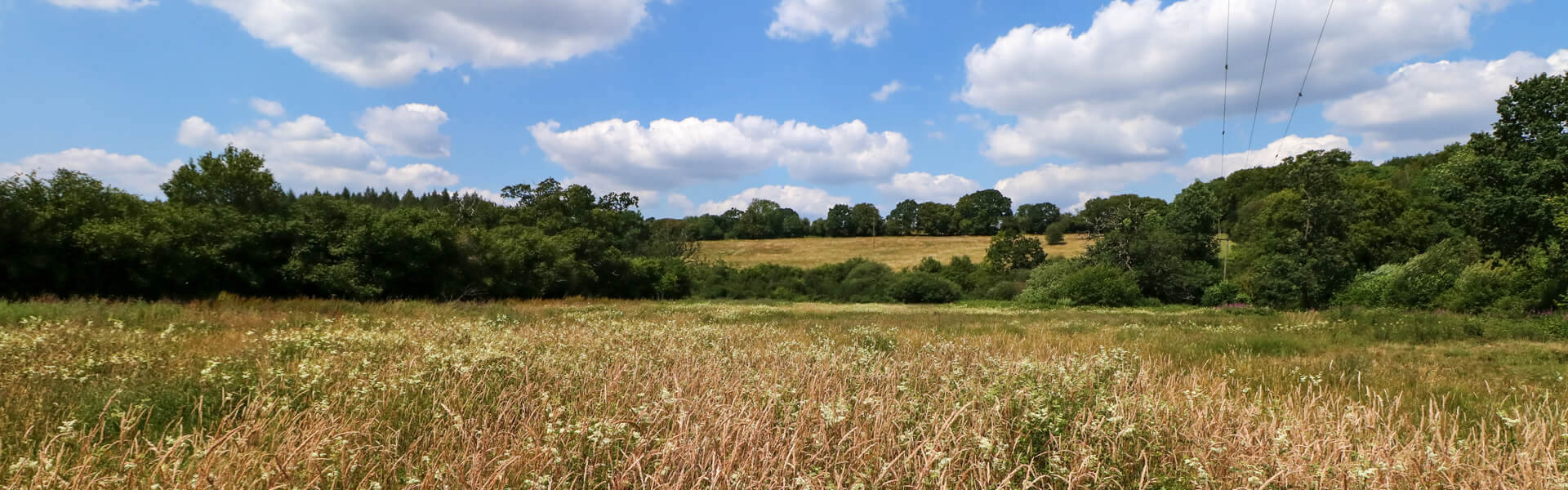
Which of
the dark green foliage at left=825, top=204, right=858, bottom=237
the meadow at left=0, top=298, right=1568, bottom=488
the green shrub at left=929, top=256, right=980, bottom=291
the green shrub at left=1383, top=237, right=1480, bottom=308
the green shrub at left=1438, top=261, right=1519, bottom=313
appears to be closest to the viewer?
the meadow at left=0, top=298, right=1568, bottom=488

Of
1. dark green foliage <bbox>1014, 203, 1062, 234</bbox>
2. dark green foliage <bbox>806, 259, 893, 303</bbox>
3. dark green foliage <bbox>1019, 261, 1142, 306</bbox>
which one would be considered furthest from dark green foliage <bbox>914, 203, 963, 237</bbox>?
dark green foliage <bbox>1019, 261, 1142, 306</bbox>

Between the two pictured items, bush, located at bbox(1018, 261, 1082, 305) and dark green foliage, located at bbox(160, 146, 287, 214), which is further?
bush, located at bbox(1018, 261, 1082, 305)

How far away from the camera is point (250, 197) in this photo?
3216cm

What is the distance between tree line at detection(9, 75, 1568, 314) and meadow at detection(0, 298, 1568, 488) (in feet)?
66.6

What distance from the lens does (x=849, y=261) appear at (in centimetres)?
6812

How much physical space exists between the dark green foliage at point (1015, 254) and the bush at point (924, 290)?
9.82 meters

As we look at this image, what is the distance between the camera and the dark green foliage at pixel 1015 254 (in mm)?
65188

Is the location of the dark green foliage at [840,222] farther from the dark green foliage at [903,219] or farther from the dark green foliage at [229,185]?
the dark green foliage at [229,185]

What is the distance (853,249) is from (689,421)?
8648 centimetres

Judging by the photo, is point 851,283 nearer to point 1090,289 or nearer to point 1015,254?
point 1015,254

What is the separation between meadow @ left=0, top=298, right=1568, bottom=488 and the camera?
3615mm

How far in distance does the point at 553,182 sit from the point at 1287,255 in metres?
52.4

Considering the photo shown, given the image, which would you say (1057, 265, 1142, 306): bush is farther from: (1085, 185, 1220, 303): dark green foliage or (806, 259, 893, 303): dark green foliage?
(806, 259, 893, 303): dark green foliage

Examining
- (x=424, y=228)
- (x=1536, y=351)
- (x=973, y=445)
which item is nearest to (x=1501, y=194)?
(x=1536, y=351)
